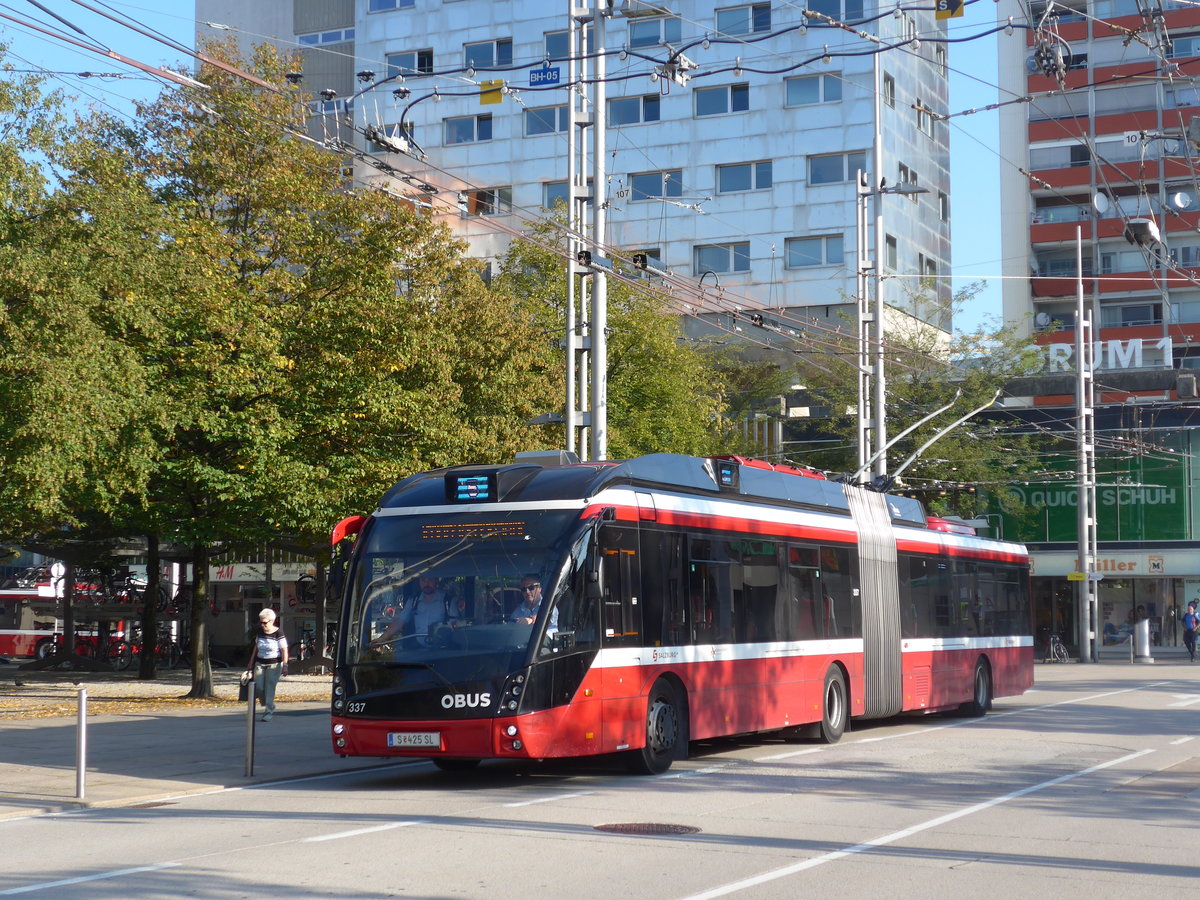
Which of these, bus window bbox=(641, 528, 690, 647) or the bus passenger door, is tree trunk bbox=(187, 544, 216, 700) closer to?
bus window bbox=(641, 528, 690, 647)

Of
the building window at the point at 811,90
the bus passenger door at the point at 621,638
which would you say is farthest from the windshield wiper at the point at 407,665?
the building window at the point at 811,90

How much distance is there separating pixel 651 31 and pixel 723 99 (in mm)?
3977

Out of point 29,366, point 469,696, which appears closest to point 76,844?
point 469,696

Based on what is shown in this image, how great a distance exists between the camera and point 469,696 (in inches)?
539

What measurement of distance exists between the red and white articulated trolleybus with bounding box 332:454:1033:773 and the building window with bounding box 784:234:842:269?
40.9 metres

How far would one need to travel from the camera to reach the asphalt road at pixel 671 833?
8977 millimetres

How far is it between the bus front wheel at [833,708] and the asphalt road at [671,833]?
121 cm

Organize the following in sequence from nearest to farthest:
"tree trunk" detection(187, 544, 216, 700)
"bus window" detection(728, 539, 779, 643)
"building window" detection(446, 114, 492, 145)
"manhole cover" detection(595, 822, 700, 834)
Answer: "manhole cover" detection(595, 822, 700, 834), "bus window" detection(728, 539, 779, 643), "tree trunk" detection(187, 544, 216, 700), "building window" detection(446, 114, 492, 145)

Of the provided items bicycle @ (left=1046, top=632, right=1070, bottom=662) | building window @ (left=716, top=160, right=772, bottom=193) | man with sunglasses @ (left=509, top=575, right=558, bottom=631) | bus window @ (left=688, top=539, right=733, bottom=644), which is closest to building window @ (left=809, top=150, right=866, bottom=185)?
building window @ (left=716, top=160, right=772, bottom=193)

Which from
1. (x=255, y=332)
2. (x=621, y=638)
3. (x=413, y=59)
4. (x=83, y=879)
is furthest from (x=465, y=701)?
(x=413, y=59)

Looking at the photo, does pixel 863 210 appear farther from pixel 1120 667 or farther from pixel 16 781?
pixel 16 781

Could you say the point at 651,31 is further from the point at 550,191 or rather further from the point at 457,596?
the point at 457,596

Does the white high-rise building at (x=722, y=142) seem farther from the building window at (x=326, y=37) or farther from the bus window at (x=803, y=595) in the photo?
the bus window at (x=803, y=595)

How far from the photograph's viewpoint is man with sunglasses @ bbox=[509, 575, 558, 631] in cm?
1389
